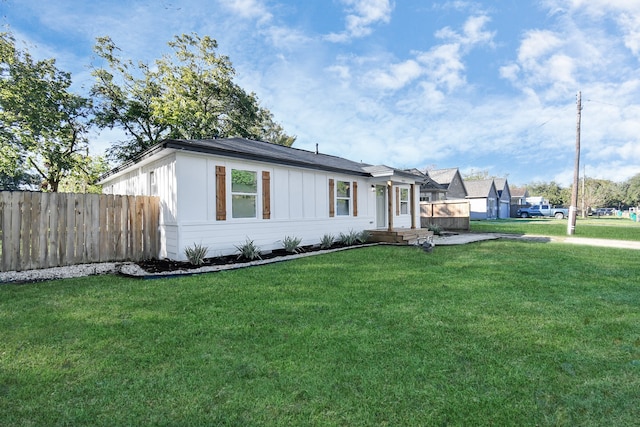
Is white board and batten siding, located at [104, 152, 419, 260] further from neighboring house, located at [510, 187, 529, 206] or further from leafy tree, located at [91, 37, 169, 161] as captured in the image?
neighboring house, located at [510, 187, 529, 206]

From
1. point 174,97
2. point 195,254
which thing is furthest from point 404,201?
point 174,97

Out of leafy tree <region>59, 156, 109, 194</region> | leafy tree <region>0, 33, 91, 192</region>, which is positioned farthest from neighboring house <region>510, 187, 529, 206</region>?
leafy tree <region>0, 33, 91, 192</region>

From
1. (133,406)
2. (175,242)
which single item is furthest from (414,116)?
(133,406)

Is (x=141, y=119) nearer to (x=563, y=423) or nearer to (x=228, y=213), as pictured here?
(x=228, y=213)

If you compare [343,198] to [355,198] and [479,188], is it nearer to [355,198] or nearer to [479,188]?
[355,198]

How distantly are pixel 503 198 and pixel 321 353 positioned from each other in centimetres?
4435

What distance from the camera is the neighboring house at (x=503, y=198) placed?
3860 cm

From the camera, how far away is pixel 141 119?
18.0 m

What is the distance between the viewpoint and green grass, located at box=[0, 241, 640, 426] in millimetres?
1955

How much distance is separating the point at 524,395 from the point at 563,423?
0.28 metres

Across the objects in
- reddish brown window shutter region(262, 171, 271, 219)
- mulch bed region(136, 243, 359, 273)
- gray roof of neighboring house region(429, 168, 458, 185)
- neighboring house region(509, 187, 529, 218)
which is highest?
gray roof of neighboring house region(429, 168, 458, 185)

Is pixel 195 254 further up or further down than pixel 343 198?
further down

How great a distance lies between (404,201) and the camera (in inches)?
556

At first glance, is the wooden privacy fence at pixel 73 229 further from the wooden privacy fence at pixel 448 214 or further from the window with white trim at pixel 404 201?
the wooden privacy fence at pixel 448 214
